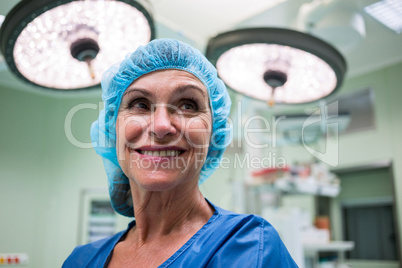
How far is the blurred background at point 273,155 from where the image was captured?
251 cm

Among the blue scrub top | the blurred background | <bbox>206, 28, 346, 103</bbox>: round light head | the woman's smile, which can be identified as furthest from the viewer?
the blurred background

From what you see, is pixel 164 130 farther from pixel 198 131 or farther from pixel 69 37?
pixel 69 37

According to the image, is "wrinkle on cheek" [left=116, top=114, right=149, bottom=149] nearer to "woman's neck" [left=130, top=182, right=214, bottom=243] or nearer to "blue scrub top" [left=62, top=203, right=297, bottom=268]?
"woman's neck" [left=130, top=182, right=214, bottom=243]

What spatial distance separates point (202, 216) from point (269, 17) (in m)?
2.33

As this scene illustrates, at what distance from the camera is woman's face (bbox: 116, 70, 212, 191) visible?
0.90m

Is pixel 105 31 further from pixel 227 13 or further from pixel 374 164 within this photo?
pixel 374 164

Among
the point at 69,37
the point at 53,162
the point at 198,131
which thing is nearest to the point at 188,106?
the point at 198,131

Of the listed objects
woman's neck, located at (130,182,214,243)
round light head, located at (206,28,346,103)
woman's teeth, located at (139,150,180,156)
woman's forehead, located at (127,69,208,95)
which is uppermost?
round light head, located at (206,28,346,103)

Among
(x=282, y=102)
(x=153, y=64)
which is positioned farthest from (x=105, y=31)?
(x=282, y=102)

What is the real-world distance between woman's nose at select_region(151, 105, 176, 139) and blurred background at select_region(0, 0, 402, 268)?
64 cm

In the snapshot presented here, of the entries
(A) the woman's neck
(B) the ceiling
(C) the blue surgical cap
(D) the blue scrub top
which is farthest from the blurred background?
(D) the blue scrub top

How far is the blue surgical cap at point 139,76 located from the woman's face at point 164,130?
0.03 metres

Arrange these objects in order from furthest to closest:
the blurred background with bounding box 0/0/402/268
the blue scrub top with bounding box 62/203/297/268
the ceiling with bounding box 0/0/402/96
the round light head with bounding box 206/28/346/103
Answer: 1. the ceiling with bounding box 0/0/402/96
2. the blurred background with bounding box 0/0/402/268
3. the round light head with bounding box 206/28/346/103
4. the blue scrub top with bounding box 62/203/297/268

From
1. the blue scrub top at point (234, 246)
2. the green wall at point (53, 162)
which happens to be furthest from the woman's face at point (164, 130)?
the green wall at point (53, 162)
